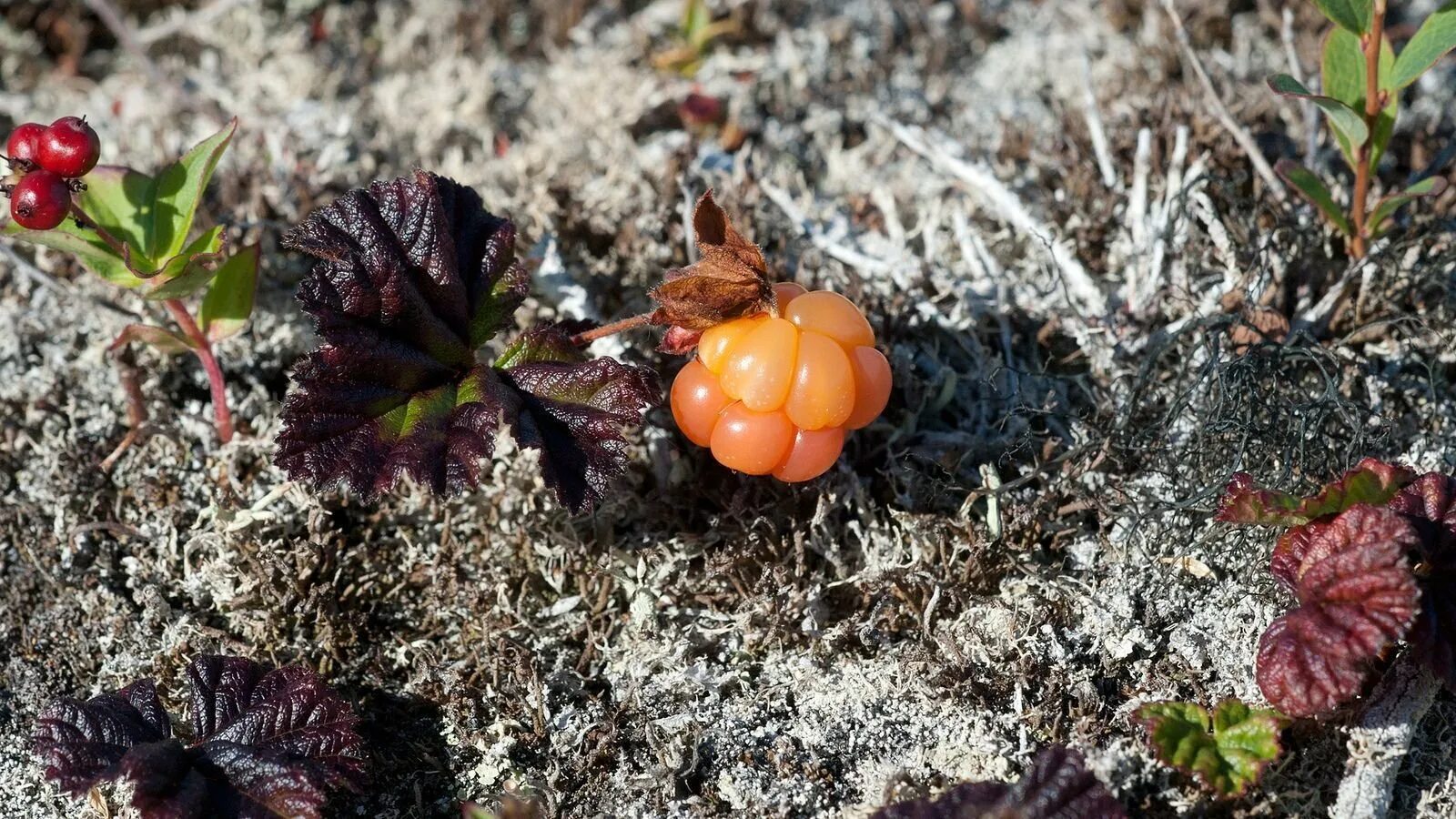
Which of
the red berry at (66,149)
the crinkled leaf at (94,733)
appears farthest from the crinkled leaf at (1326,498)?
the red berry at (66,149)

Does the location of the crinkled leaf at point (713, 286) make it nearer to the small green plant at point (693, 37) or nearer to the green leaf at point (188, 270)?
the green leaf at point (188, 270)

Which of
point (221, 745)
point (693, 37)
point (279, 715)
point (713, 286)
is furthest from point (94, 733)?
point (693, 37)

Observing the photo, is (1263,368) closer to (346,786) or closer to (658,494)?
(658,494)

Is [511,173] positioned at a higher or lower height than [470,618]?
higher

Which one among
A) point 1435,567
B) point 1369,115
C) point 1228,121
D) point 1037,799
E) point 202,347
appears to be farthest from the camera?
point 1228,121

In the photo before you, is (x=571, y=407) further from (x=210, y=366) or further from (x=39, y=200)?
(x=39, y=200)

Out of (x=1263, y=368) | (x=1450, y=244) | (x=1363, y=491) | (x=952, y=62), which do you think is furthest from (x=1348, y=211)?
(x=952, y=62)
